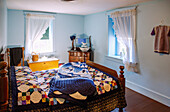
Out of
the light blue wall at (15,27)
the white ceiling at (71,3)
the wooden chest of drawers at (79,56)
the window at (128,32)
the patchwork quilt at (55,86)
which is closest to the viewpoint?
the patchwork quilt at (55,86)

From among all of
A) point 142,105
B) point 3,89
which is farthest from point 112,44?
point 3,89

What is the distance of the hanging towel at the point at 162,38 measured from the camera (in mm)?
2906

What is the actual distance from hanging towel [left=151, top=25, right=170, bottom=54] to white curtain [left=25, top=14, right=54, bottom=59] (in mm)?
3529

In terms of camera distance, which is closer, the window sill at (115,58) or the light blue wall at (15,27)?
the window sill at (115,58)

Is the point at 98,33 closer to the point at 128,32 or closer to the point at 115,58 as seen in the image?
the point at 115,58

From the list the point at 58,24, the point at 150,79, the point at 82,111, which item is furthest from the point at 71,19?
the point at 82,111

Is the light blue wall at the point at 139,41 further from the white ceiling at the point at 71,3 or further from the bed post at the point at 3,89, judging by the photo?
the bed post at the point at 3,89

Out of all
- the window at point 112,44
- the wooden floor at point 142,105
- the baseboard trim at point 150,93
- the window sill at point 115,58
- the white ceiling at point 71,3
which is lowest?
the wooden floor at point 142,105

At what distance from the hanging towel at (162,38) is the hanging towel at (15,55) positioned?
3666 millimetres

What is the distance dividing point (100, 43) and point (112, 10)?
3.90 ft

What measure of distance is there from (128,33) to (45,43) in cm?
298

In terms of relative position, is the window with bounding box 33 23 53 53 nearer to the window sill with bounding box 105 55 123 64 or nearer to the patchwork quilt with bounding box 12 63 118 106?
the window sill with bounding box 105 55 123 64

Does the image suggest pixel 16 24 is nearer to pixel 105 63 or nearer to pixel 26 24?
pixel 26 24

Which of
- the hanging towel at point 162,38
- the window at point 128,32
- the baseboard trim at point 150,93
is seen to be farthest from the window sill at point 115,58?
the hanging towel at point 162,38
